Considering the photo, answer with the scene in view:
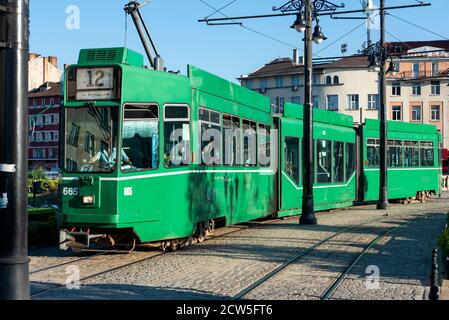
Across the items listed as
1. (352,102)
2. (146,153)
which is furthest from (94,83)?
(352,102)

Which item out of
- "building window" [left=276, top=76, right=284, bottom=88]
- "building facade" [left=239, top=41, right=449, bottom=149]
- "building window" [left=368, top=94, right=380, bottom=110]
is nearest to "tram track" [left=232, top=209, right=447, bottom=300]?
"building window" [left=368, top=94, right=380, bottom=110]

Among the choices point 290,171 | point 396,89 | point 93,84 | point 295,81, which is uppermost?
point 295,81

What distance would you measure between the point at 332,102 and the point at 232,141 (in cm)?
7687

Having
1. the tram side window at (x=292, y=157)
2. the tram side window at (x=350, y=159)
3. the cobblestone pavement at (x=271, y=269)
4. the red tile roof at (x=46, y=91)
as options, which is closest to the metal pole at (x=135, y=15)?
the cobblestone pavement at (x=271, y=269)

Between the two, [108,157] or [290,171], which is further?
[290,171]

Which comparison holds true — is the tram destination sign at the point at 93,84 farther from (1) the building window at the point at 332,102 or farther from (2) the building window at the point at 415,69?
Result: (2) the building window at the point at 415,69

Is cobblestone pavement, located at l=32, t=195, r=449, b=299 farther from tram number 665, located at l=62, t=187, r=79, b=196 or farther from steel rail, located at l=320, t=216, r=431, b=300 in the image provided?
tram number 665, located at l=62, t=187, r=79, b=196

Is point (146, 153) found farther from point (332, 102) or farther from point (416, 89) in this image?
point (416, 89)

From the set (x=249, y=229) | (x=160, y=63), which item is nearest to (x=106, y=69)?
(x=160, y=63)

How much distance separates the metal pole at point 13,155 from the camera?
612 cm

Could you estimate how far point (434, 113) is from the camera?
87.5m

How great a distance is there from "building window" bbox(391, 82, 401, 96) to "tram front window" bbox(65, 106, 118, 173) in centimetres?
8240

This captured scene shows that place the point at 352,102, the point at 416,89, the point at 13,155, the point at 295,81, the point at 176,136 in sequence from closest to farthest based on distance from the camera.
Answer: the point at 13,155 → the point at 176,136 → the point at 416,89 → the point at 352,102 → the point at 295,81
